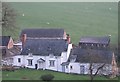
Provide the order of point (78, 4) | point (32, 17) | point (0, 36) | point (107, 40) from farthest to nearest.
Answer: point (78, 4)
point (32, 17)
point (107, 40)
point (0, 36)

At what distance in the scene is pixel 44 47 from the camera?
228 feet

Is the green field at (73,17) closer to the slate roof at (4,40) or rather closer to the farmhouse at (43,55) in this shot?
the slate roof at (4,40)

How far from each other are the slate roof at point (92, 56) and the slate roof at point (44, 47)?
2.41 meters

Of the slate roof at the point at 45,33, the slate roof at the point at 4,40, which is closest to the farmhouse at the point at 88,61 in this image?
the slate roof at the point at 4,40

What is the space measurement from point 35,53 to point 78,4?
68.6m

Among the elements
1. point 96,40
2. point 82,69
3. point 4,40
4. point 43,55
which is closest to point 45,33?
point 96,40

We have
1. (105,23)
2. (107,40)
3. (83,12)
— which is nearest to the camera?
(107,40)

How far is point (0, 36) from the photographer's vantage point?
249 feet

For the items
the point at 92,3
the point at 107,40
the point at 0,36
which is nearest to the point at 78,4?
the point at 92,3

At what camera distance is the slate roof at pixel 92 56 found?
63.2 metres

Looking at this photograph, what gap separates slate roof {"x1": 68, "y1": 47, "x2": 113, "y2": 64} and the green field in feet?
59.2

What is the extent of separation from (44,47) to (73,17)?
4904cm

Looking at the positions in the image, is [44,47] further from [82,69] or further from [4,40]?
[4,40]

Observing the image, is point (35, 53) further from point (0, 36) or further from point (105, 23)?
point (105, 23)
